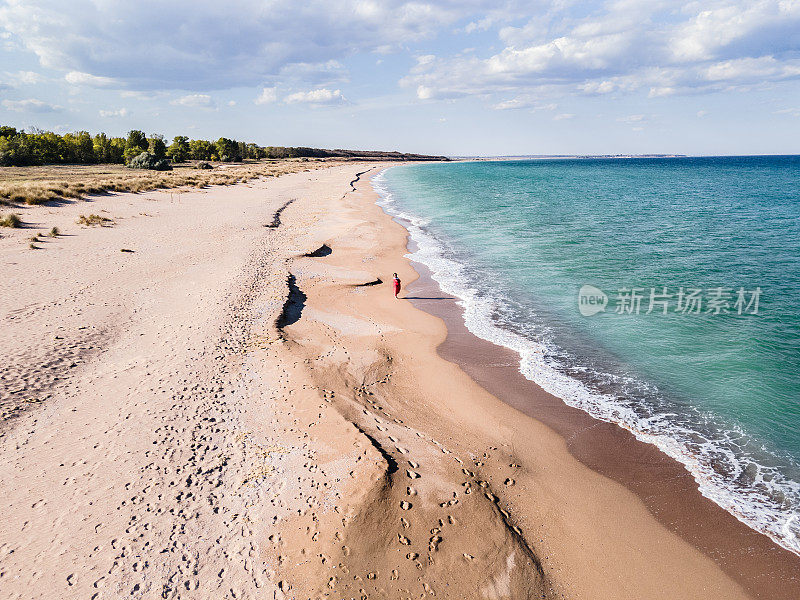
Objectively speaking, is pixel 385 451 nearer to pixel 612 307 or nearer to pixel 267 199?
pixel 612 307

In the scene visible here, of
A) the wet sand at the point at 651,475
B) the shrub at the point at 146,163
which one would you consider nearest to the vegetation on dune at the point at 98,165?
the shrub at the point at 146,163

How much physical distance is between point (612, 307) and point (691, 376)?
6279mm

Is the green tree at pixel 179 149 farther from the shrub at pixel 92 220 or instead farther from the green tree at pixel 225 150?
the shrub at pixel 92 220

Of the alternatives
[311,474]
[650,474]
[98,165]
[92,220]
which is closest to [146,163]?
[98,165]

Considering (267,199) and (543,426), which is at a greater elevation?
(267,199)

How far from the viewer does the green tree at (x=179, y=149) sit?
102562 millimetres

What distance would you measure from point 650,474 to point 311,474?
25.4ft

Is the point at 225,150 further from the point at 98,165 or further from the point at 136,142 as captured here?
the point at 98,165

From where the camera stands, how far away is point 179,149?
104875 millimetres

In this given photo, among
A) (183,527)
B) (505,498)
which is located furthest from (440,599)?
(183,527)

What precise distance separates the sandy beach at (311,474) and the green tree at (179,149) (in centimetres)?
10060

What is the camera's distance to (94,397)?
1062 centimetres

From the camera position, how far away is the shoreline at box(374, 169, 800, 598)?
292 inches

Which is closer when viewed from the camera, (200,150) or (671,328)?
(671,328)
